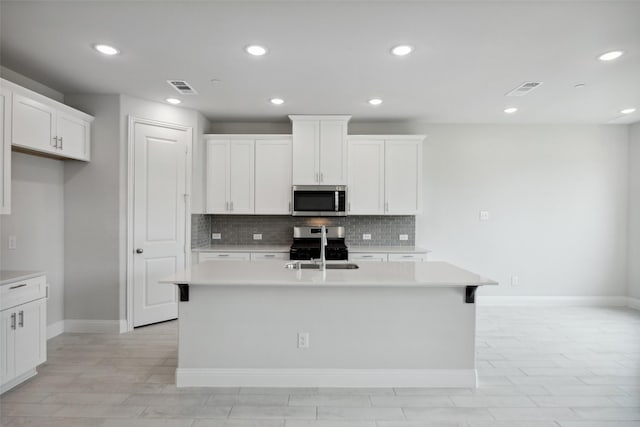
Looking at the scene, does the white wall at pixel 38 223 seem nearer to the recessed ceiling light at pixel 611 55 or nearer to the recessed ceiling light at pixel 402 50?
the recessed ceiling light at pixel 402 50

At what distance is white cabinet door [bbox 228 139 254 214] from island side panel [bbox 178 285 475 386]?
2241 millimetres

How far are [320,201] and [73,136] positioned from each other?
2.80 meters

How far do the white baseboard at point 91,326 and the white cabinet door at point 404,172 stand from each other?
3.55 metres

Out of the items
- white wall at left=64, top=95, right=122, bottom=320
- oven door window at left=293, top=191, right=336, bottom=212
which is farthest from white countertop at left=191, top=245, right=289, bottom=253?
white wall at left=64, top=95, right=122, bottom=320

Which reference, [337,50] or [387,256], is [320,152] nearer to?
[387,256]

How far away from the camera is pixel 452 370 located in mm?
2678

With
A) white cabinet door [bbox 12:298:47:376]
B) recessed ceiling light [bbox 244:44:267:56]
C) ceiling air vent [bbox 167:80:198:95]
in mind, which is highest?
ceiling air vent [bbox 167:80:198:95]

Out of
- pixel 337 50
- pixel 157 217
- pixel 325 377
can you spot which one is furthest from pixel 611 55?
pixel 157 217

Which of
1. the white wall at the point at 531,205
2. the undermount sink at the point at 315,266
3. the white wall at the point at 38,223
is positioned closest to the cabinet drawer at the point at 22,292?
the white wall at the point at 38,223

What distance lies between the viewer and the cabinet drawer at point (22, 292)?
8.21ft

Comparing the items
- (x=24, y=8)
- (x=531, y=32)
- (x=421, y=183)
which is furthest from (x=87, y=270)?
(x=531, y=32)

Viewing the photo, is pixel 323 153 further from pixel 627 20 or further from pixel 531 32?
pixel 627 20

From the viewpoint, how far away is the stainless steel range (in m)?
4.47

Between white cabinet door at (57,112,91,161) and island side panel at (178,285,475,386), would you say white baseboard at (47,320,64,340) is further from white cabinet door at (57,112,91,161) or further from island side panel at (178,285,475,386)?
island side panel at (178,285,475,386)
